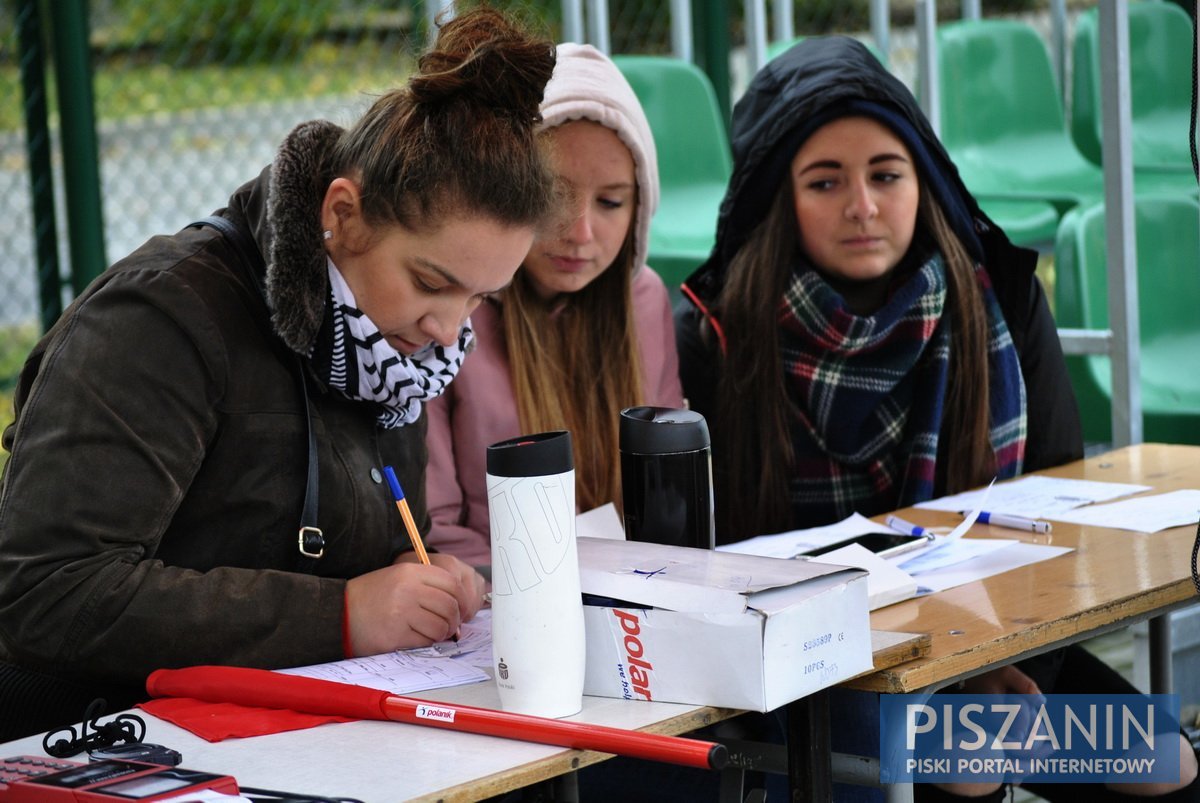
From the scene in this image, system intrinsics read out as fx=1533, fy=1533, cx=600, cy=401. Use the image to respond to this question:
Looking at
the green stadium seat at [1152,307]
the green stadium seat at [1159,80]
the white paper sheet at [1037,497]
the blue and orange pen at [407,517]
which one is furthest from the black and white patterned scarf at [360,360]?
the green stadium seat at [1159,80]

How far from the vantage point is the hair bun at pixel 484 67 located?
1.78 metres

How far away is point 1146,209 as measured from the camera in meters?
Result: 4.04

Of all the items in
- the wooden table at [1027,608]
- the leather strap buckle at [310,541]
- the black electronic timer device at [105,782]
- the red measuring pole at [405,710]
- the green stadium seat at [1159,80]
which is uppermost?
the green stadium seat at [1159,80]

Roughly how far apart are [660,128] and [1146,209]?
1.47 m

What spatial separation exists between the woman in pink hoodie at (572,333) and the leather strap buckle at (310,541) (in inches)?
24.4

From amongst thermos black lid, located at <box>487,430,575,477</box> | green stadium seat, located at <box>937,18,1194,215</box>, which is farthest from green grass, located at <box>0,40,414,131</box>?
thermos black lid, located at <box>487,430,575,477</box>

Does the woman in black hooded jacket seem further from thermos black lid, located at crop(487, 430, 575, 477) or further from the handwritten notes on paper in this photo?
thermos black lid, located at crop(487, 430, 575, 477)

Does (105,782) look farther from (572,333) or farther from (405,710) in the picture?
(572,333)

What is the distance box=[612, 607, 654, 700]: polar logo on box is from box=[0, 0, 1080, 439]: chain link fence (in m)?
3.78

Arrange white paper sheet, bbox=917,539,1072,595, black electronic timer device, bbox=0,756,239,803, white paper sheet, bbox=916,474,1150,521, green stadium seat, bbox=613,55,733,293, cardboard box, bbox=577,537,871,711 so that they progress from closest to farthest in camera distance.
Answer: black electronic timer device, bbox=0,756,239,803, cardboard box, bbox=577,537,871,711, white paper sheet, bbox=917,539,1072,595, white paper sheet, bbox=916,474,1150,521, green stadium seat, bbox=613,55,733,293

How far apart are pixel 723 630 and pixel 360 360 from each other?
62cm

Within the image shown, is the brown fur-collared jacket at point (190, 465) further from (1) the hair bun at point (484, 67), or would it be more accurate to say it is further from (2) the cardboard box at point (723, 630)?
(2) the cardboard box at point (723, 630)

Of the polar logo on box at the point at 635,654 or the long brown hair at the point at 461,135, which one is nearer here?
→ the polar logo on box at the point at 635,654

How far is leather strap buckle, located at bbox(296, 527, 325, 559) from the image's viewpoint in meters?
1.81
